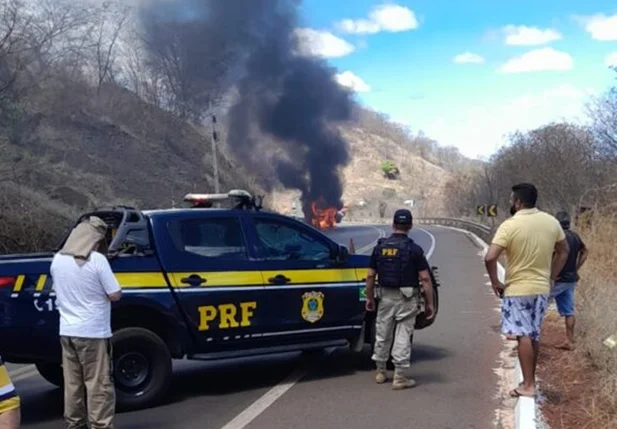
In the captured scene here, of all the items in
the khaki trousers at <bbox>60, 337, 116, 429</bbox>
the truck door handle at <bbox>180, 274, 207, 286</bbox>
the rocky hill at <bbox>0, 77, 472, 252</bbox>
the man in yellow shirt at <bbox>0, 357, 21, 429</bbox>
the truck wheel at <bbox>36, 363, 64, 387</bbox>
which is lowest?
the truck wheel at <bbox>36, 363, 64, 387</bbox>

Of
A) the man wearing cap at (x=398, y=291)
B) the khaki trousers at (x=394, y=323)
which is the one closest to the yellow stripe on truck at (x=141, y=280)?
the man wearing cap at (x=398, y=291)

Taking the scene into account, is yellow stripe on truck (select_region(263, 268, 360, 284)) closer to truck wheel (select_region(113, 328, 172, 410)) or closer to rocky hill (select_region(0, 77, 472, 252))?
truck wheel (select_region(113, 328, 172, 410))

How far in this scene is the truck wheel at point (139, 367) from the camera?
6707 millimetres

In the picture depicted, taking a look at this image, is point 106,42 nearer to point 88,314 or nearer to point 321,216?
point 321,216

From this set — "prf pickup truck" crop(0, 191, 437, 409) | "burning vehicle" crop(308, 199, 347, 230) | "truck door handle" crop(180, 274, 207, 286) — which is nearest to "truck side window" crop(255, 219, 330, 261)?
"prf pickup truck" crop(0, 191, 437, 409)

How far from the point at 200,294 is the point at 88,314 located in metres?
1.70

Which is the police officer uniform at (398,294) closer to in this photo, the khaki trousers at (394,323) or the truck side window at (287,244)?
the khaki trousers at (394,323)

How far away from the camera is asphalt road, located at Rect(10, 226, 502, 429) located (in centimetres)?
631

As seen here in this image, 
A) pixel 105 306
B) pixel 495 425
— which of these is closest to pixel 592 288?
pixel 495 425

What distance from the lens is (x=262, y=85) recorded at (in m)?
37.5

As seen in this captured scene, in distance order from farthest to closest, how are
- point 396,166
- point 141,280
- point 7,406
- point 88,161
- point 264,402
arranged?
point 396,166 < point 88,161 < point 264,402 < point 141,280 < point 7,406

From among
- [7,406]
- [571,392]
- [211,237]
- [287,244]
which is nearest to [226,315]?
[211,237]

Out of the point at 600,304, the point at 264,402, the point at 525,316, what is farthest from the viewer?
the point at 600,304

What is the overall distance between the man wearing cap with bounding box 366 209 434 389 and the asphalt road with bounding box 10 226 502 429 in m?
0.34
